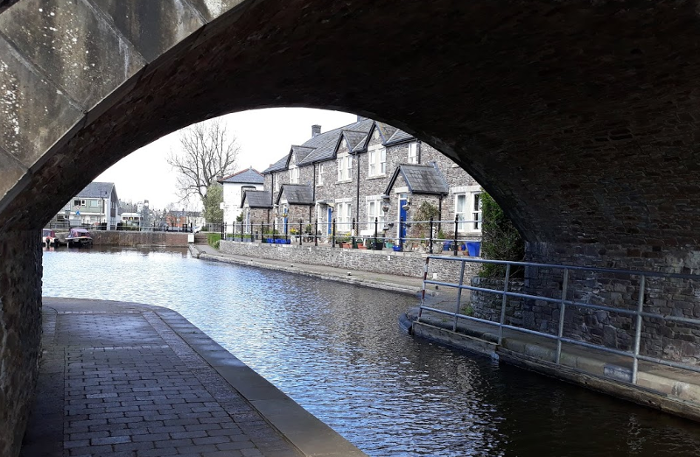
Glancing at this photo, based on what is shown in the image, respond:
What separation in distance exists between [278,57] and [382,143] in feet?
81.3

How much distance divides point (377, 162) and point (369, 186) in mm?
1415

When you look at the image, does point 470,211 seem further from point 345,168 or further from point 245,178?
point 245,178

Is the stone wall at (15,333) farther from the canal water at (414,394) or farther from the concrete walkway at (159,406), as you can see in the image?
the canal water at (414,394)

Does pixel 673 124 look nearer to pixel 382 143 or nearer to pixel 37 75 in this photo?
pixel 37 75

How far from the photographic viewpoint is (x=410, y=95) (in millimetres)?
7246

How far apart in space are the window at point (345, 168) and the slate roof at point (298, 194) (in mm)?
4494

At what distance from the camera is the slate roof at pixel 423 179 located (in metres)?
24.5

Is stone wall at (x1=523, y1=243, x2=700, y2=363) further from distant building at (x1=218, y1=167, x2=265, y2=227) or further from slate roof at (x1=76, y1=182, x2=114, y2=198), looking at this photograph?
slate roof at (x1=76, y1=182, x2=114, y2=198)

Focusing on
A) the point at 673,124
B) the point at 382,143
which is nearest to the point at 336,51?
the point at 673,124

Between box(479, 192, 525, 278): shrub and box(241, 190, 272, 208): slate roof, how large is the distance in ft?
108

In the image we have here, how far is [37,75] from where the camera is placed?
7.61 ft

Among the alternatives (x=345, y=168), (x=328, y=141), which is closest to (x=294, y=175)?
(x=328, y=141)

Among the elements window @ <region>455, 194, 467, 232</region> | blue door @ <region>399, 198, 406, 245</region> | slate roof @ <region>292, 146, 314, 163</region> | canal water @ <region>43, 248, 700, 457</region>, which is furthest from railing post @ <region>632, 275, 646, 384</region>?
slate roof @ <region>292, 146, 314, 163</region>

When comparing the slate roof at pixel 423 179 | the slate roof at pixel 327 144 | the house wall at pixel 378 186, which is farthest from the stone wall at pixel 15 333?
the slate roof at pixel 327 144
